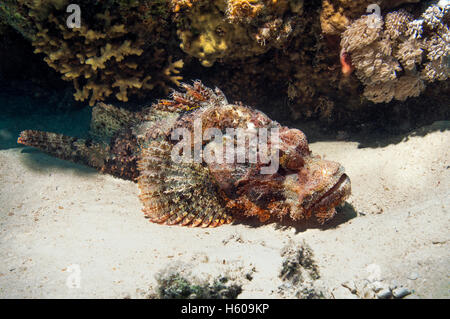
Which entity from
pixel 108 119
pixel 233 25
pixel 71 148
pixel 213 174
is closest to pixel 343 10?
pixel 233 25

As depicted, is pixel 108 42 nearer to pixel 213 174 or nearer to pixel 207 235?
pixel 213 174

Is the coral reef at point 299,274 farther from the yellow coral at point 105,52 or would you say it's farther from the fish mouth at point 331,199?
the yellow coral at point 105,52

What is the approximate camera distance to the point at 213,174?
3578mm

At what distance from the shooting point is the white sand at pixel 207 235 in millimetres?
2406

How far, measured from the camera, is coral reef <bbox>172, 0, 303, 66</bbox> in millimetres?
3639

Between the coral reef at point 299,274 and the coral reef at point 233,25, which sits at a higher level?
the coral reef at point 233,25

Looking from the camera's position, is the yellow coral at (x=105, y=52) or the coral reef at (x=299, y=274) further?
the yellow coral at (x=105, y=52)

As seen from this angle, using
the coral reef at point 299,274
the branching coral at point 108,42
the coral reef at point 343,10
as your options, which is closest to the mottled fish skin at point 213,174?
the coral reef at point 299,274

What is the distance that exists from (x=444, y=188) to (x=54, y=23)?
549 cm

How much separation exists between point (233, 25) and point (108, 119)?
8.92ft

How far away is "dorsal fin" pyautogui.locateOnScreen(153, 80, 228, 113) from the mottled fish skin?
14 millimetres

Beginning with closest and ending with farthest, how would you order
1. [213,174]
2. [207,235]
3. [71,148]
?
1. [207,235]
2. [213,174]
3. [71,148]

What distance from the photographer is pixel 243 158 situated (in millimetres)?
3338

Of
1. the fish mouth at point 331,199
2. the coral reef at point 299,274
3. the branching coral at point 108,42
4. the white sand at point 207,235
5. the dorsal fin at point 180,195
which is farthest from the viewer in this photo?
the branching coral at point 108,42
